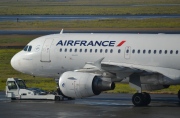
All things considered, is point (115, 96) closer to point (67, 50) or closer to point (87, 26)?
point (67, 50)

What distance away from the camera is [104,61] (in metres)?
37.2

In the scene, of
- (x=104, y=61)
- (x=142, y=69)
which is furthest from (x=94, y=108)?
(x=104, y=61)

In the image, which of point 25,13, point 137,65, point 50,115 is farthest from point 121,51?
point 25,13

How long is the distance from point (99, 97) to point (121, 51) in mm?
4123

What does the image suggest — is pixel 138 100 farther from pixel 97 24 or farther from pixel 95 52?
pixel 97 24

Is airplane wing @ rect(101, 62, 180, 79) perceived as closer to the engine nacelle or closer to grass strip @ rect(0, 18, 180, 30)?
the engine nacelle

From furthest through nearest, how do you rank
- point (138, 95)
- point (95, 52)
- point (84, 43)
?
1. point (84, 43)
2. point (95, 52)
3. point (138, 95)

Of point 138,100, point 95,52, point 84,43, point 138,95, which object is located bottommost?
point 138,100

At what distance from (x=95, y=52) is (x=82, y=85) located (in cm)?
360

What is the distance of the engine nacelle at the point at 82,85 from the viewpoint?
34344 mm

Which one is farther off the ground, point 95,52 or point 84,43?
point 84,43

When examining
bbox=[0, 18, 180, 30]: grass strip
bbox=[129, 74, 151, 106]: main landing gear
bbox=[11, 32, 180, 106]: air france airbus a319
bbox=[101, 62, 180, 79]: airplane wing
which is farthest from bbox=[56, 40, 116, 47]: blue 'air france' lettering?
bbox=[0, 18, 180, 30]: grass strip

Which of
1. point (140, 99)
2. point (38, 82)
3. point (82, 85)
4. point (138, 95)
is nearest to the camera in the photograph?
point (82, 85)

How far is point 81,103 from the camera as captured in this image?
119 feet
